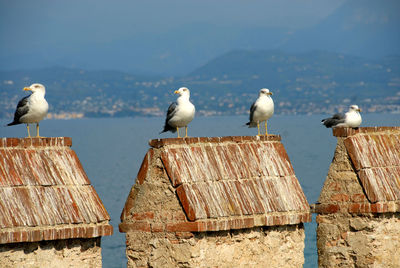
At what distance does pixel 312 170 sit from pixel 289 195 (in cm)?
5404

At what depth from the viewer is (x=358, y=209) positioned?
566 inches

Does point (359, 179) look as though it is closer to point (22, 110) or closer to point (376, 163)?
point (376, 163)

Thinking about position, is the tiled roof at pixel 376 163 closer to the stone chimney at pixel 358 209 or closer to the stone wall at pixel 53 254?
the stone chimney at pixel 358 209

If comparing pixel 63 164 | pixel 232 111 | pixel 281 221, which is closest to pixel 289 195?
pixel 281 221

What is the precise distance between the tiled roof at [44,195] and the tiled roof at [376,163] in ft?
13.1

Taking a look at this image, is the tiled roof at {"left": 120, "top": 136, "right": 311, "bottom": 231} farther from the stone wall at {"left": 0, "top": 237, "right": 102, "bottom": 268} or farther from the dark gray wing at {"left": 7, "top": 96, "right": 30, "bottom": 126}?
the dark gray wing at {"left": 7, "top": 96, "right": 30, "bottom": 126}

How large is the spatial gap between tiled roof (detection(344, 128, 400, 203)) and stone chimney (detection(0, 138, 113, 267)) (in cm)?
401

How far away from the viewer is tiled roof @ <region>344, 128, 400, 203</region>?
1444 centimetres

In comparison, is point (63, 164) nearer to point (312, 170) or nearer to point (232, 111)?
point (312, 170)

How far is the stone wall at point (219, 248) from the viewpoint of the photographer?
12750mm

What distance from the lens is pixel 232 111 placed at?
641 feet

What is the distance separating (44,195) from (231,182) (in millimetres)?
2656

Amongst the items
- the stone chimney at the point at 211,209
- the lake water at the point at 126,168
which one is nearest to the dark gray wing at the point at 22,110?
the stone chimney at the point at 211,209

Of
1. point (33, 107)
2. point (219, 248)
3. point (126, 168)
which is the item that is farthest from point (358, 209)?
point (126, 168)
